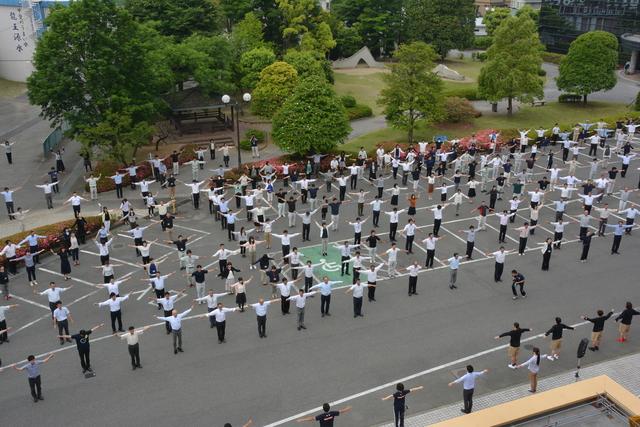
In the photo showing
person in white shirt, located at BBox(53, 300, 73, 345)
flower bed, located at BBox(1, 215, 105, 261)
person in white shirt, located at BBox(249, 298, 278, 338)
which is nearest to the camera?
person in white shirt, located at BBox(53, 300, 73, 345)

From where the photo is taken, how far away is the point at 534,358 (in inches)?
557

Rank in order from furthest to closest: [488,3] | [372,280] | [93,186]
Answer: [488,3] → [93,186] → [372,280]

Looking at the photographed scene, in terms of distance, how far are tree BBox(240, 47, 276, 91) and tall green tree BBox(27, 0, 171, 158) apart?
11546 mm

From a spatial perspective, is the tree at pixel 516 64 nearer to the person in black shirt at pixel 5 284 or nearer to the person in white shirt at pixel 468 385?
the person in white shirt at pixel 468 385

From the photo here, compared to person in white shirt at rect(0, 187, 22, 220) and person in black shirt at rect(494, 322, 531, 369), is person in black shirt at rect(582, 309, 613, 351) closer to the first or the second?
person in black shirt at rect(494, 322, 531, 369)

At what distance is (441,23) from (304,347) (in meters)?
55.1

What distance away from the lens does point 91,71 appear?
2850 centimetres

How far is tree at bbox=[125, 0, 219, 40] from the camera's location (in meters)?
43.5

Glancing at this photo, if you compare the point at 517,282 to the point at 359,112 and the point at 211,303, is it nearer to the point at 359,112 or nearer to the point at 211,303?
the point at 211,303

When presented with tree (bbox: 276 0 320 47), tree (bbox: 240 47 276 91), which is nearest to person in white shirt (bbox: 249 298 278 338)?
tree (bbox: 240 47 276 91)

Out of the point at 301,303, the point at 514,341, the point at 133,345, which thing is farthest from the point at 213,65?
the point at 514,341

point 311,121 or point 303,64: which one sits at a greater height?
point 303,64

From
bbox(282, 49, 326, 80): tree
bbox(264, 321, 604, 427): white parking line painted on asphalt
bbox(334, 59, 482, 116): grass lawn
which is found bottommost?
bbox(264, 321, 604, 427): white parking line painted on asphalt

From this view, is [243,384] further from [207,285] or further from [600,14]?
[600,14]
